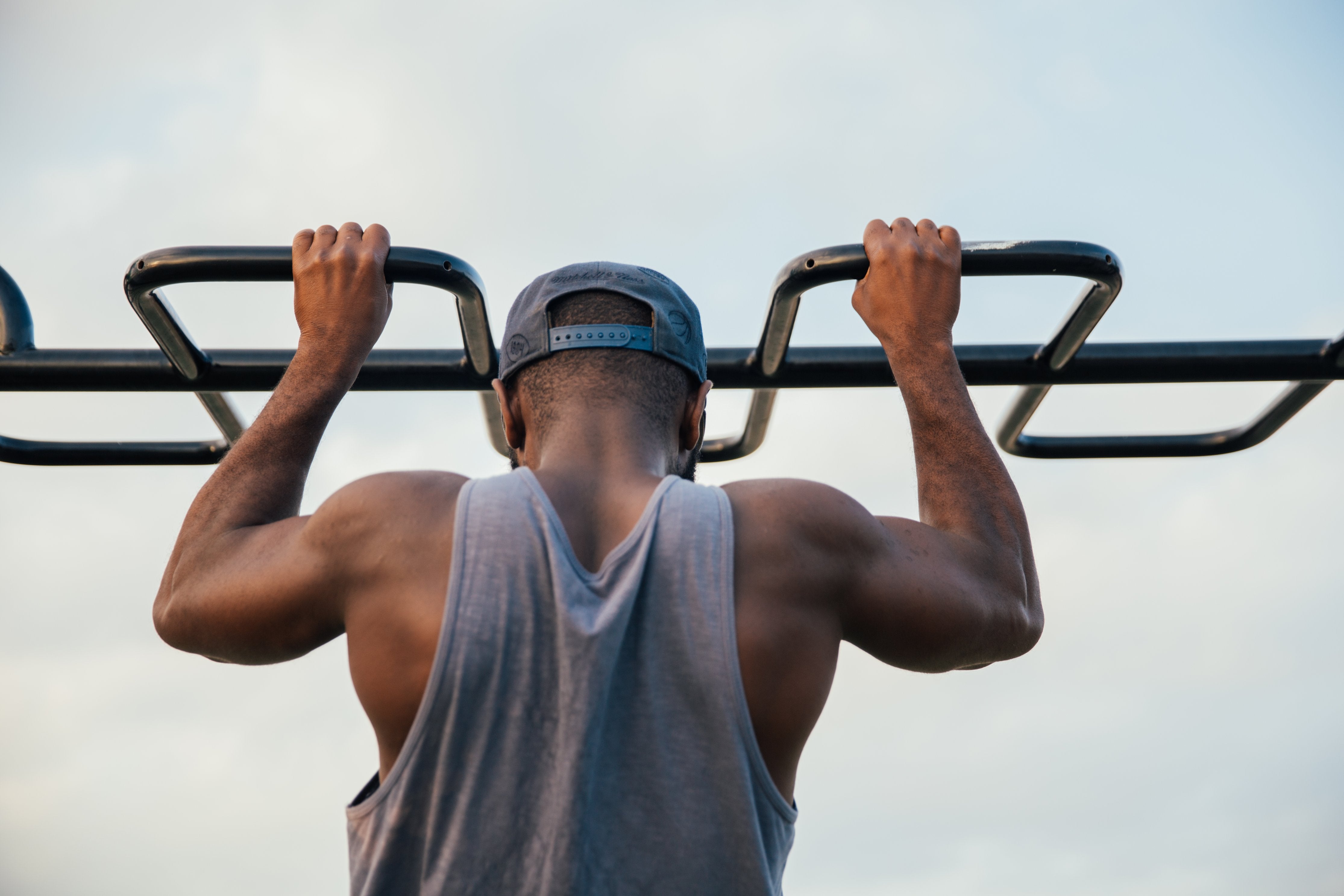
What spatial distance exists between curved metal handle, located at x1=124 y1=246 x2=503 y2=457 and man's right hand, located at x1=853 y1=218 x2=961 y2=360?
0.58 meters

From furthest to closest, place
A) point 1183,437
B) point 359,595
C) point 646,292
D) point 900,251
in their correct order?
point 1183,437 → point 900,251 → point 646,292 → point 359,595

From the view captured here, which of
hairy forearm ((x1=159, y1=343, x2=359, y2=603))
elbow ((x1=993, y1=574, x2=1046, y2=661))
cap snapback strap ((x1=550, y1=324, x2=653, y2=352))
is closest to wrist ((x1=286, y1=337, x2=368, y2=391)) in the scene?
hairy forearm ((x1=159, y1=343, x2=359, y2=603))

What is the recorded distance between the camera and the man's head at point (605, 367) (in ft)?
4.54

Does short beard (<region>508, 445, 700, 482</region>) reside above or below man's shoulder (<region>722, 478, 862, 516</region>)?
above

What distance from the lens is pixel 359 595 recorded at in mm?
1215

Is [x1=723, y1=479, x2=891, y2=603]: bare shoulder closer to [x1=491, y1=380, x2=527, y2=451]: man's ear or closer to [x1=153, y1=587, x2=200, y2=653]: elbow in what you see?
[x1=491, y1=380, x2=527, y2=451]: man's ear

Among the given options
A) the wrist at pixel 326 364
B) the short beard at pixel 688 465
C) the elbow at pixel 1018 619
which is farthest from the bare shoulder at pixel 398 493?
the elbow at pixel 1018 619

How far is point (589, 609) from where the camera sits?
1.15 meters

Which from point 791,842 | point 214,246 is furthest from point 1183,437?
point 214,246

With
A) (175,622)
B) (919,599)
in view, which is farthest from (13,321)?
(919,599)

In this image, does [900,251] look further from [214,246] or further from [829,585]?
[214,246]

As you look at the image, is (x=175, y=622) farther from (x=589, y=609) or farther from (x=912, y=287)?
(x=912, y=287)

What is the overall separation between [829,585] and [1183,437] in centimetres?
115

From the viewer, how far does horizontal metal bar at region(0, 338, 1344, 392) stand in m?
1.70
